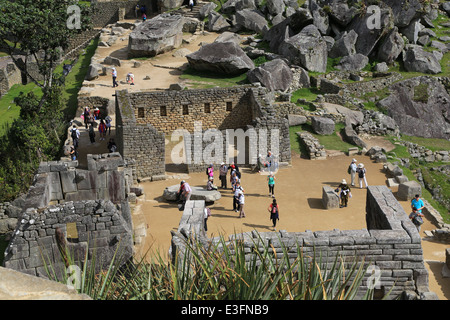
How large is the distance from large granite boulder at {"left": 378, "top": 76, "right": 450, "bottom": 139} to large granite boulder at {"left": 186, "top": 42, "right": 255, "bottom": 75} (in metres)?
8.41

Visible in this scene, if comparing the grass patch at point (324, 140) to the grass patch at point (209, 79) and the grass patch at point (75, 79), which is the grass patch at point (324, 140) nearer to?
the grass patch at point (209, 79)

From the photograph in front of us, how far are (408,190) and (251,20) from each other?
75.3 ft

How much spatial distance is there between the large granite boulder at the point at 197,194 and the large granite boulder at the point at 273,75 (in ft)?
39.3

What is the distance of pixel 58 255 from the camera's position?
1062cm

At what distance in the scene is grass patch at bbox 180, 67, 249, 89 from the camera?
3105 centimetres

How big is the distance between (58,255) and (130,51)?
27881 millimetres

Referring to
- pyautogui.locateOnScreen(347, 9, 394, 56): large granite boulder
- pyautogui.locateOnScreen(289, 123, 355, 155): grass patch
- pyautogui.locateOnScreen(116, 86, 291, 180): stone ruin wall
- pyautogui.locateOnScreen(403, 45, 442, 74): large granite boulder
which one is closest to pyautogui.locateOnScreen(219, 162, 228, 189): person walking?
pyautogui.locateOnScreen(116, 86, 291, 180): stone ruin wall

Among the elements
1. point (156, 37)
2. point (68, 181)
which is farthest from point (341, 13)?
point (68, 181)

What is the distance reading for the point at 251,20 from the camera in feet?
130

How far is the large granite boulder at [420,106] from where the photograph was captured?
33250mm

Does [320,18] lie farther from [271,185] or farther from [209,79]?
[271,185]

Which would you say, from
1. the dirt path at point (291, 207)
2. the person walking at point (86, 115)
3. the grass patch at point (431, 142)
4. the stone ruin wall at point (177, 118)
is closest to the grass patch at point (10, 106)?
the person walking at point (86, 115)

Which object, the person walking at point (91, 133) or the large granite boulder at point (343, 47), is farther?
the large granite boulder at point (343, 47)

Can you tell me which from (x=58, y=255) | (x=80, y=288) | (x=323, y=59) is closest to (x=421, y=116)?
(x=323, y=59)
